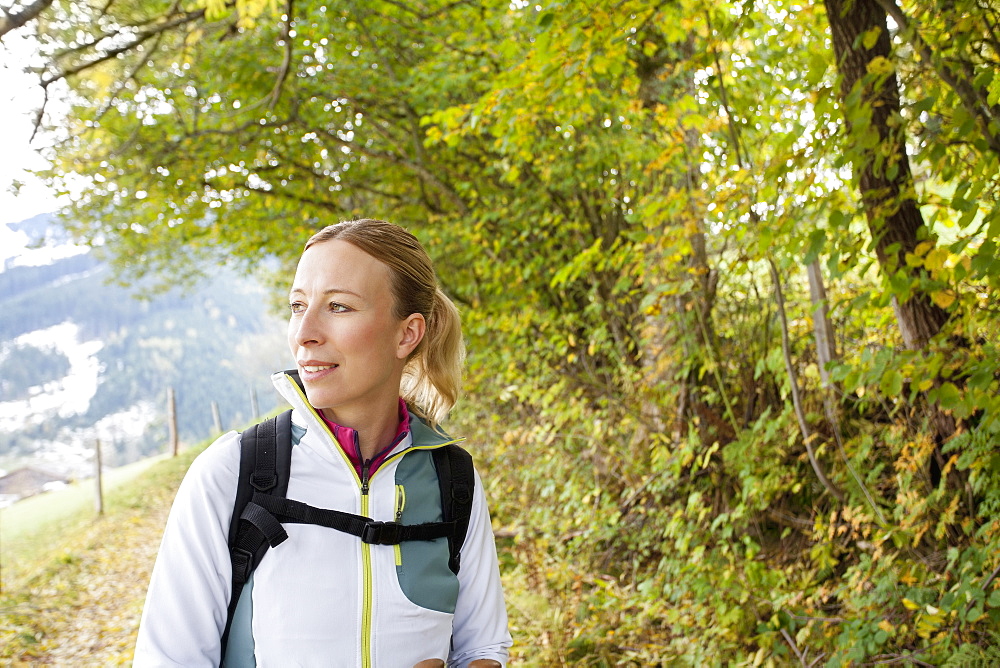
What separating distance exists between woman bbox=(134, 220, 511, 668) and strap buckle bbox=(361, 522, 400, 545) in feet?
0.06

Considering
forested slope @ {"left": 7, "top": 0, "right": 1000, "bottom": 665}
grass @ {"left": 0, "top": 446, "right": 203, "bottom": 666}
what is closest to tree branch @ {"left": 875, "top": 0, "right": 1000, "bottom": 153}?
forested slope @ {"left": 7, "top": 0, "right": 1000, "bottom": 665}

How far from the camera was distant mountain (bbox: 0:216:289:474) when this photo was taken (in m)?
38.7

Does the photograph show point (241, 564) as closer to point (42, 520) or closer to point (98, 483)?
point (98, 483)

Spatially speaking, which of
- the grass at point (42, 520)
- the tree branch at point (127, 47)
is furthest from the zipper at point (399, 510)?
the grass at point (42, 520)

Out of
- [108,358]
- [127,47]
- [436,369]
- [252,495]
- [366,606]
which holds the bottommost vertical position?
[366,606]

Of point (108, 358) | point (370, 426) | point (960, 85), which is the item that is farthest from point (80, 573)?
point (108, 358)

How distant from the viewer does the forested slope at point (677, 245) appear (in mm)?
3404

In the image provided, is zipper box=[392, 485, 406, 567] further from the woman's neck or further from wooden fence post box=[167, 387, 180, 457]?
wooden fence post box=[167, 387, 180, 457]

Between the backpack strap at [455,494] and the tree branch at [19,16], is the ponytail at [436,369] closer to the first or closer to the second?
the backpack strap at [455,494]

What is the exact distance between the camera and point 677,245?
4.12 m

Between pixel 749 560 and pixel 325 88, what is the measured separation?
607cm

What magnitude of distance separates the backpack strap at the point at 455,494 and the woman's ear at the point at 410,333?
251 mm

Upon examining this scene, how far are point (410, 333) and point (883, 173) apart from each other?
279 centimetres

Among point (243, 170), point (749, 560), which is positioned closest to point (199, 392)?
point (243, 170)
